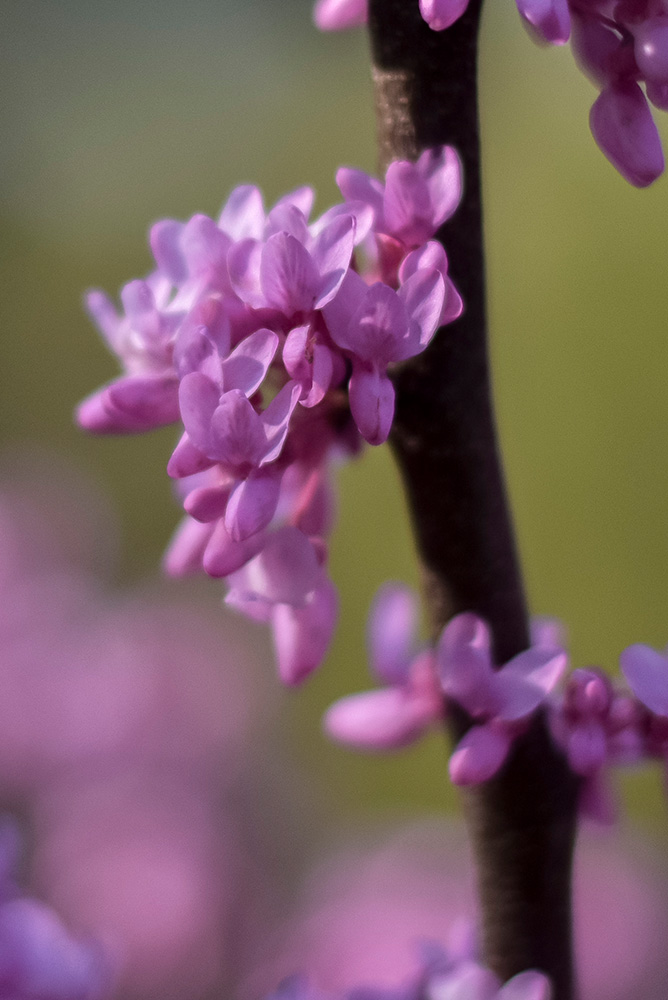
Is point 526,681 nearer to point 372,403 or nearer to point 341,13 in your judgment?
point 372,403

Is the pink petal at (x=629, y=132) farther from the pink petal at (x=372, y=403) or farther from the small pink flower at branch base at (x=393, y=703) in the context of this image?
the small pink flower at branch base at (x=393, y=703)

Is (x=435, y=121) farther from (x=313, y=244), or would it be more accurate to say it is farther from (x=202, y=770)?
(x=202, y=770)

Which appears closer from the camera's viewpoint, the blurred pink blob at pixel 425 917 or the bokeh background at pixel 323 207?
the blurred pink blob at pixel 425 917

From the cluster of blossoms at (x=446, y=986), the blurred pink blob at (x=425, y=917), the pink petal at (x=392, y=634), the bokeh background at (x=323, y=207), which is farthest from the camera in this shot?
the bokeh background at (x=323, y=207)

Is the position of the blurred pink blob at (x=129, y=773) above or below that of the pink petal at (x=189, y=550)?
below

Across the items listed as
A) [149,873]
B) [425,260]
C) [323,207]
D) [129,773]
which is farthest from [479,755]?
[323,207]

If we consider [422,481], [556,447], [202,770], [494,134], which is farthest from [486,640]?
[494,134]

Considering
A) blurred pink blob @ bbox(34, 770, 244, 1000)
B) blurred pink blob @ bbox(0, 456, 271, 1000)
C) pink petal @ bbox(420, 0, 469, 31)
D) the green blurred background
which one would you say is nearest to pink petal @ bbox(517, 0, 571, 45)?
pink petal @ bbox(420, 0, 469, 31)

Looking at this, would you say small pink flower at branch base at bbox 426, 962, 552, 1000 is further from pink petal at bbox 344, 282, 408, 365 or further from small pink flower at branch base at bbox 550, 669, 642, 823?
pink petal at bbox 344, 282, 408, 365

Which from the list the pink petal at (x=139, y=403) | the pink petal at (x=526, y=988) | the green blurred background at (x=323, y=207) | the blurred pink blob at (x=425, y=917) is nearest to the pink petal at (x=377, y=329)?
the pink petal at (x=139, y=403)
